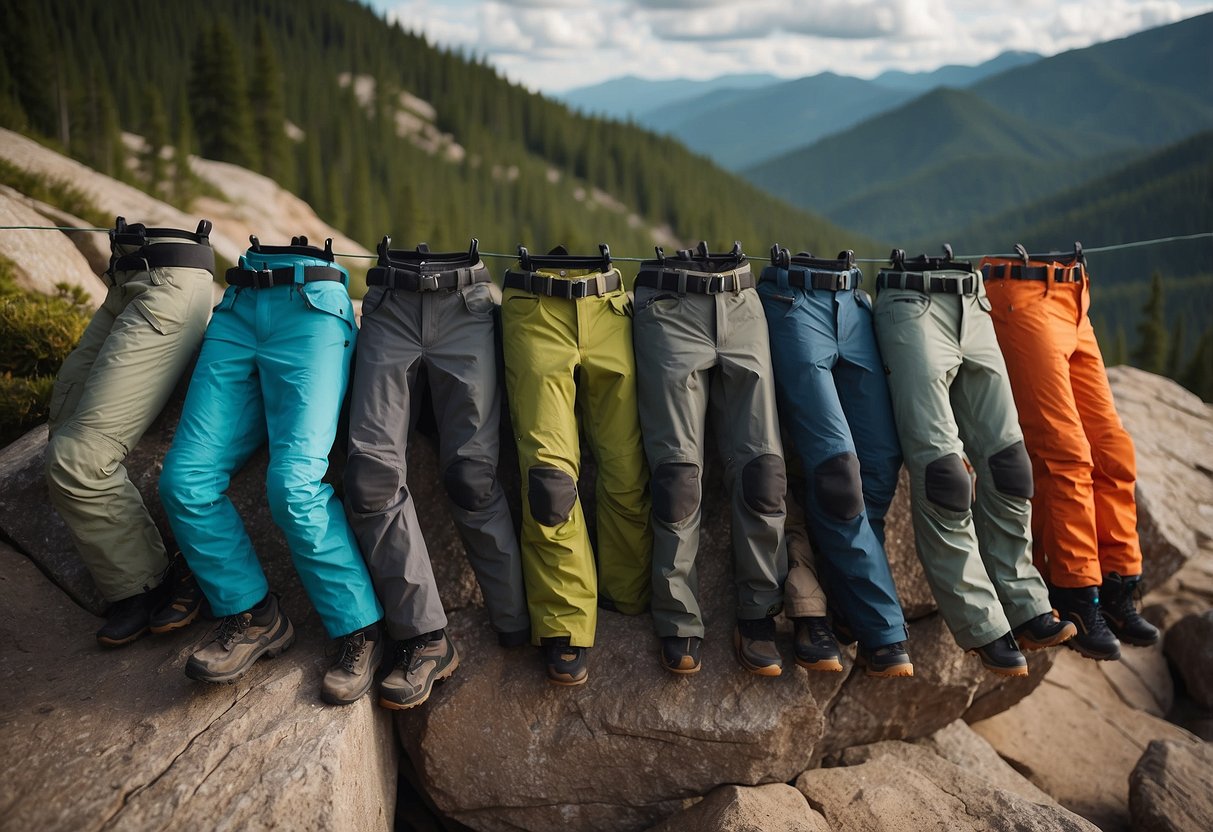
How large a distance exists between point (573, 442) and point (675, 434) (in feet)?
2.18

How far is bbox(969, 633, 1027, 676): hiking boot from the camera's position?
5.14 meters

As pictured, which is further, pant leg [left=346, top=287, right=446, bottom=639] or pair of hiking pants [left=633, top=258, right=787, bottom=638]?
pair of hiking pants [left=633, top=258, right=787, bottom=638]

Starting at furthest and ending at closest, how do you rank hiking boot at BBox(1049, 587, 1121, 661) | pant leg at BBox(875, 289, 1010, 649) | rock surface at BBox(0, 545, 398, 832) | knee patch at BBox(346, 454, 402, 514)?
hiking boot at BBox(1049, 587, 1121, 661)
pant leg at BBox(875, 289, 1010, 649)
knee patch at BBox(346, 454, 402, 514)
rock surface at BBox(0, 545, 398, 832)

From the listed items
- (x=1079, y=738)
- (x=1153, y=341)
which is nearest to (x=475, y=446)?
(x=1079, y=738)

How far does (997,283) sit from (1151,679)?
4969 mm

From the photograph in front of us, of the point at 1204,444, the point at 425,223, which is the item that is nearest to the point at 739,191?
the point at 425,223

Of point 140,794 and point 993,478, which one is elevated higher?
point 993,478

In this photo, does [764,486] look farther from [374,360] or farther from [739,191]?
[739,191]

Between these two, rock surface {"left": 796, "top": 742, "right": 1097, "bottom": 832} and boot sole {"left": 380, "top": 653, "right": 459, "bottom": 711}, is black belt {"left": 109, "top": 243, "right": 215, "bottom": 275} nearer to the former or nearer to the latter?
boot sole {"left": 380, "top": 653, "right": 459, "bottom": 711}

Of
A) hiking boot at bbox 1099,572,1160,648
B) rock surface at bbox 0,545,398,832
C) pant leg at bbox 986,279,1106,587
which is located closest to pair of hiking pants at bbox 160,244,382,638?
rock surface at bbox 0,545,398,832

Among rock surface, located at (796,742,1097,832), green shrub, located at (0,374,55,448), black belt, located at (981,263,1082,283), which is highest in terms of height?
black belt, located at (981,263,1082,283)

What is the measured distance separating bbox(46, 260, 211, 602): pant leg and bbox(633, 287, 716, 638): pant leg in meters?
3.22

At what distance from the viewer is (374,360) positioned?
5297mm

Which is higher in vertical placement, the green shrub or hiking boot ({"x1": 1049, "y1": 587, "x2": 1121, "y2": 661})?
the green shrub
